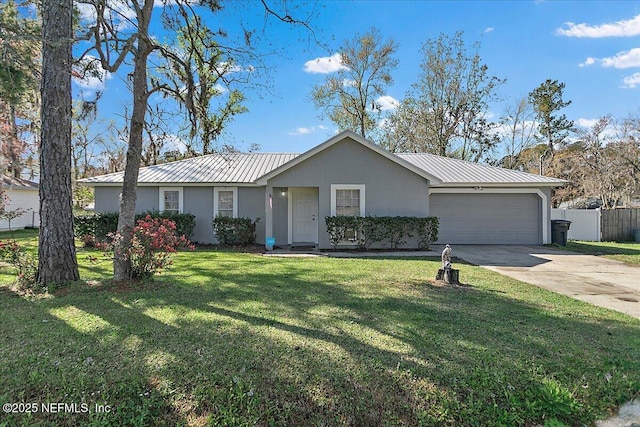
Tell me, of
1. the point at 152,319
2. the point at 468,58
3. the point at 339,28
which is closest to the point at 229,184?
the point at 339,28

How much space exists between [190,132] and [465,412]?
7.53 metres

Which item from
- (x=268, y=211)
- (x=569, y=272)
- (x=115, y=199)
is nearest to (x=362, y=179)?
(x=268, y=211)

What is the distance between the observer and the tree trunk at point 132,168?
6.22m

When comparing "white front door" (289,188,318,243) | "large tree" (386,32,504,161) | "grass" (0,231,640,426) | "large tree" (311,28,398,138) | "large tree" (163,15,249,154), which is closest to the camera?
"grass" (0,231,640,426)

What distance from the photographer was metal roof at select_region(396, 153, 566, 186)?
13.4 metres

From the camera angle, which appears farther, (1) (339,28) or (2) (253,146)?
(2) (253,146)

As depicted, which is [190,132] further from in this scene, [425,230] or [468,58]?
[468,58]

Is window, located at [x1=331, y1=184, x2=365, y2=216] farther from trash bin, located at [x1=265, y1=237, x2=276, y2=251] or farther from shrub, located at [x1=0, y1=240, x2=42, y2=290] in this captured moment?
shrub, located at [x1=0, y1=240, x2=42, y2=290]

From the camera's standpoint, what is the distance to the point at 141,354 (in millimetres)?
3441

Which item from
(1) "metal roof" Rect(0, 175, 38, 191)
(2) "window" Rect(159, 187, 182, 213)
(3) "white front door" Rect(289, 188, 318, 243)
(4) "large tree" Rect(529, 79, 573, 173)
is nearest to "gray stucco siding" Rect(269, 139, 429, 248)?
(3) "white front door" Rect(289, 188, 318, 243)

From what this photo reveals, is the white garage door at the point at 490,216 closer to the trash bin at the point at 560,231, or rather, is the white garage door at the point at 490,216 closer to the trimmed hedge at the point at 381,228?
the trash bin at the point at 560,231

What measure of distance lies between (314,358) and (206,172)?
12.5m

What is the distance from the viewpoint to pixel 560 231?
13.5m

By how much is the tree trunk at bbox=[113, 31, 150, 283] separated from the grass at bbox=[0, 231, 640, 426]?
0.65 meters
